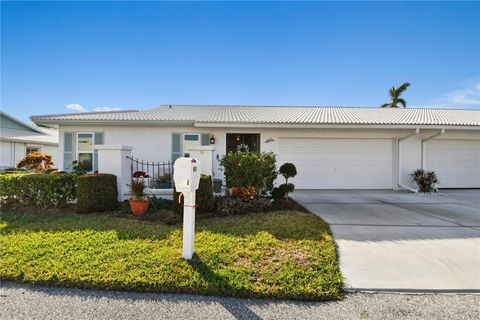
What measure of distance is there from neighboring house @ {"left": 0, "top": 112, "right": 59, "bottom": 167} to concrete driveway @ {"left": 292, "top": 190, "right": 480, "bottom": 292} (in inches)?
826

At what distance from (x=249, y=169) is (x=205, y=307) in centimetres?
390

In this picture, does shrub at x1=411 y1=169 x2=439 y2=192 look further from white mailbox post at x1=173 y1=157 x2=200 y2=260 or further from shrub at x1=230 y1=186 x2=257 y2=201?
white mailbox post at x1=173 y1=157 x2=200 y2=260

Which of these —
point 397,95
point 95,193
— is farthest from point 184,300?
point 397,95

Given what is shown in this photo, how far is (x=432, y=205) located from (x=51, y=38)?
1368cm

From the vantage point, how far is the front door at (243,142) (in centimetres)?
1088

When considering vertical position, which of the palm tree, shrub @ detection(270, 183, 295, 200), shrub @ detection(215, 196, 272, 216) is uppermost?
the palm tree

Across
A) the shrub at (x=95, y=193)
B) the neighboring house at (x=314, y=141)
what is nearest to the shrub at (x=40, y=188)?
the shrub at (x=95, y=193)

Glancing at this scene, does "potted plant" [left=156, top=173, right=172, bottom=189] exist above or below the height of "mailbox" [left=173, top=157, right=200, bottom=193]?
below

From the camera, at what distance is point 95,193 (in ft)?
19.1

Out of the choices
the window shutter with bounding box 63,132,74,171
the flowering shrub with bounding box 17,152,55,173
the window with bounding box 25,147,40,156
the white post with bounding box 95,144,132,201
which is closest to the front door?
the white post with bounding box 95,144,132,201

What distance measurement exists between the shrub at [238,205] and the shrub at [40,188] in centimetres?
385

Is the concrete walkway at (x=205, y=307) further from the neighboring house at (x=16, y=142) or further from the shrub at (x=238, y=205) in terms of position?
the neighboring house at (x=16, y=142)

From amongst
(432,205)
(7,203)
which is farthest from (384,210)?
(7,203)

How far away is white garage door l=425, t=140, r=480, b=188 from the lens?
1097 cm
